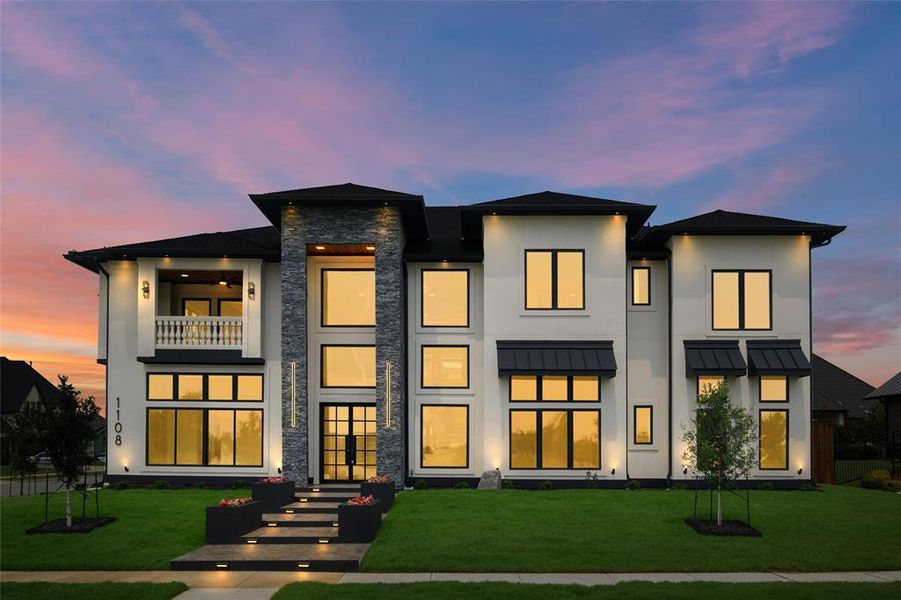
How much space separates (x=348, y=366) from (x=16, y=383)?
164 ft

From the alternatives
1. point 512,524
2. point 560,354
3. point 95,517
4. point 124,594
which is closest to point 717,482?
point 512,524

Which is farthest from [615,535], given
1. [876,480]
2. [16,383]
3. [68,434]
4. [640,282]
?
[16,383]

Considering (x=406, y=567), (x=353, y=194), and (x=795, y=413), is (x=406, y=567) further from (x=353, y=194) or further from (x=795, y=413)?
(x=795, y=413)

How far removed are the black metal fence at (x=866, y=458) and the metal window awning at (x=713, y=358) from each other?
8461 millimetres

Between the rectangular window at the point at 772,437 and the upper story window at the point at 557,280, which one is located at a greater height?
the upper story window at the point at 557,280

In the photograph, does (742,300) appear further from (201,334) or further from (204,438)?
(204,438)

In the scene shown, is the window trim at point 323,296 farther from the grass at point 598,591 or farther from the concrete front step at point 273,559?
the grass at point 598,591

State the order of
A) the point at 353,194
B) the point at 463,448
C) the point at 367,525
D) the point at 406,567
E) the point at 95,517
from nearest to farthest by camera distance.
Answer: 1. the point at 406,567
2. the point at 367,525
3. the point at 95,517
4. the point at 353,194
5. the point at 463,448

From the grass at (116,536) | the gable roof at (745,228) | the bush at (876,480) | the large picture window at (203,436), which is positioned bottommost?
the bush at (876,480)

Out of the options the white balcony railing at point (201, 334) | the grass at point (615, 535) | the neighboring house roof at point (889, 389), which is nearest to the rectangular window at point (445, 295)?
the grass at point (615, 535)

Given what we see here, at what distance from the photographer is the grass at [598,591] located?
1110 centimetres

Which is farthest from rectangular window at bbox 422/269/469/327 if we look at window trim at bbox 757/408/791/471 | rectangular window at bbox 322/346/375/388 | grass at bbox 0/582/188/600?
grass at bbox 0/582/188/600

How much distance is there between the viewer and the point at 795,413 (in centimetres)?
2284

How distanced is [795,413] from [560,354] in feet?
27.2
